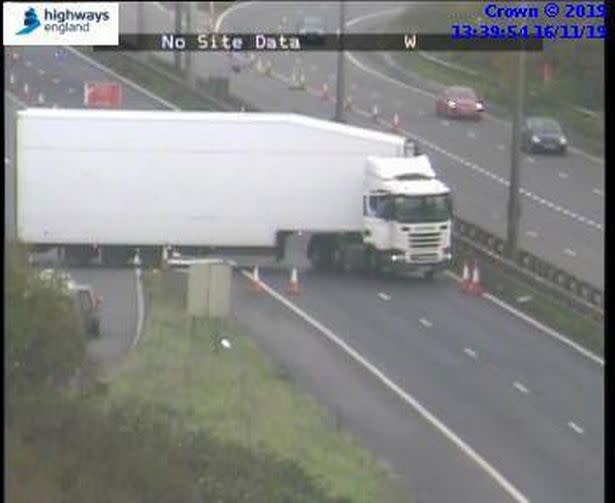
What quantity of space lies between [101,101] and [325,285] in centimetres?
432

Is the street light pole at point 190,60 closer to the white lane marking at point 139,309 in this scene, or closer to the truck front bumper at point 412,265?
the white lane marking at point 139,309

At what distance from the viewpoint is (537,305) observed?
2517cm

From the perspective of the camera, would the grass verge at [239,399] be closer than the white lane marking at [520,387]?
Yes

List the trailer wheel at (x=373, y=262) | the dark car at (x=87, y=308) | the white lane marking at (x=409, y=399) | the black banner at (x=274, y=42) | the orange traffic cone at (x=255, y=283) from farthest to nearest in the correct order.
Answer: the trailer wheel at (x=373, y=262) < the orange traffic cone at (x=255, y=283) < the dark car at (x=87, y=308) < the white lane marking at (x=409, y=399) < the black banner at (x=274, y=42)

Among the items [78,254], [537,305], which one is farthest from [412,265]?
[78,254]

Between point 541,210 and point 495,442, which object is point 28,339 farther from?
point 541,210

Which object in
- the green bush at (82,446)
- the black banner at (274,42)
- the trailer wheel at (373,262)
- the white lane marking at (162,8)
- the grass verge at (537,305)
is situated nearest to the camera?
the green bush at (82,446)

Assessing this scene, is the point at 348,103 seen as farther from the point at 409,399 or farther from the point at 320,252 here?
the point at 409,399

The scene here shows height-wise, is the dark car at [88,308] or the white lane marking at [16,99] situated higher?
the white lane marking at [16,99]

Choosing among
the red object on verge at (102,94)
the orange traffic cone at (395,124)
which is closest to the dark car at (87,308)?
the red object on verge at (102,94)

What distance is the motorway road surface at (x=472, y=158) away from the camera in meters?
31.5

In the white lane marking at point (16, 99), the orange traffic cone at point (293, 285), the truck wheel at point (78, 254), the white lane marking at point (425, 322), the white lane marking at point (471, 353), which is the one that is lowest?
the white lane marking at point (471, 353)

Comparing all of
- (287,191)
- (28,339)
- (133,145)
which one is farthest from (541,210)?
(28,339)

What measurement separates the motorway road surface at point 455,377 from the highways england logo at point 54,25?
3.96 m
